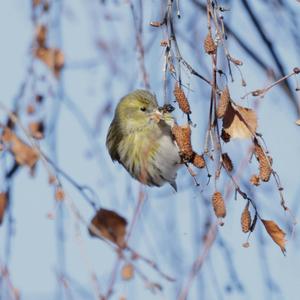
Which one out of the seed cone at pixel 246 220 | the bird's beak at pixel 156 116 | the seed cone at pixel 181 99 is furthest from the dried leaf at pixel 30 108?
the seed cone at pixel 246 220

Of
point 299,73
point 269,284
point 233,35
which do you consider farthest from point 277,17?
point 299,73

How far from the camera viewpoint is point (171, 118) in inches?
140

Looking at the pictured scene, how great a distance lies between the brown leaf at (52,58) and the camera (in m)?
3.35

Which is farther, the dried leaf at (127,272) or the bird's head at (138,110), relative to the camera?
the bird's head at (138,110)

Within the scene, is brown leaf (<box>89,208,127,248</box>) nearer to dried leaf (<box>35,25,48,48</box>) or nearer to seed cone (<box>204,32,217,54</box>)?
seed cone (<box>204,32,217,54</box>)

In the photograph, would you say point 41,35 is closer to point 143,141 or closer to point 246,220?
point 143,141

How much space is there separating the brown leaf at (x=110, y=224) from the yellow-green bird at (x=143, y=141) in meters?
1.06

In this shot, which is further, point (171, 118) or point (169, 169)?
point (169, 169)

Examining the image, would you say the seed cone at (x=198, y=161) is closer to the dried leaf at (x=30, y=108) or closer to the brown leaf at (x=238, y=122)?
the brown leaf at (x=238, y=122)

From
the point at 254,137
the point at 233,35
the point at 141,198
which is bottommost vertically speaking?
the point at 141,198

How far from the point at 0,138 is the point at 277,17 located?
6.25 ft

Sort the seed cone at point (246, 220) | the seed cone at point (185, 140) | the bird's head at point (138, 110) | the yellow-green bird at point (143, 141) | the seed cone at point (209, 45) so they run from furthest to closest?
the bird's head at point (138, 110) < the yellow-green bird at point (143, 141) < the seed cone at point (185, 140) < the seed cone at point (246, 220) < the seed cone at point (209, 45)

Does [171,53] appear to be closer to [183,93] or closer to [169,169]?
[183,93]

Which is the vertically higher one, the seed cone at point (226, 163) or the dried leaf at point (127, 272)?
the seed cone at point (226, 163)
